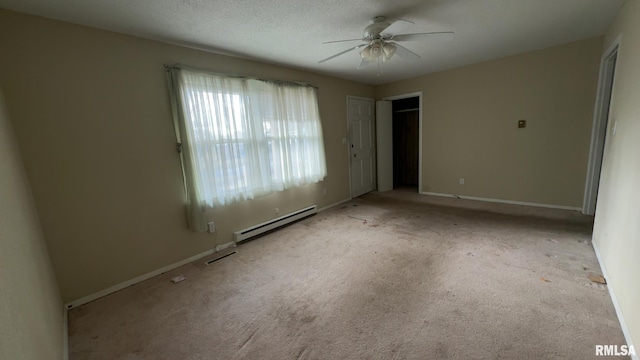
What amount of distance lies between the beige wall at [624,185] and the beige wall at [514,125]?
1005mm

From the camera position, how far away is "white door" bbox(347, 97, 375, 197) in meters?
4.95

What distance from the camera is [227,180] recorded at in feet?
9.65

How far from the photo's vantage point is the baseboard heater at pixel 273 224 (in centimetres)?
320

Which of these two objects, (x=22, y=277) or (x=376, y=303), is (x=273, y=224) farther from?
(x=22, y=277)

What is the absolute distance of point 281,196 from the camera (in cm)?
373

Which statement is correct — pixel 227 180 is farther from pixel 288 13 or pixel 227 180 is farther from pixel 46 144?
pixel 288 13

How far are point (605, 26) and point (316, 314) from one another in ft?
14.1

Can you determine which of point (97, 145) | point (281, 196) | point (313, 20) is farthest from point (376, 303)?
point (97, 145)

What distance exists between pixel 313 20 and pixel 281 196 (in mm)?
2302

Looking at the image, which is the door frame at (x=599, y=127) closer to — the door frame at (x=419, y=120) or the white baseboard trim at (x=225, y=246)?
the door frame at (x=419, y=120)

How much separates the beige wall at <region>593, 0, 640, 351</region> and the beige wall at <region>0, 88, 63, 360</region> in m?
2.88

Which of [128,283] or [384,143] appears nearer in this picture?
[128,283]

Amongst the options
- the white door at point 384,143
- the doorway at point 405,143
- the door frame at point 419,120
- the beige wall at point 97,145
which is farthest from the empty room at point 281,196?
the doorway at point 405,143

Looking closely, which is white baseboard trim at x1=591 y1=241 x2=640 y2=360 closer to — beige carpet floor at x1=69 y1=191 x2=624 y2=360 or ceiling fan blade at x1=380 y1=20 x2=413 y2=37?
beige carpet floor at x1=69 y1=191 x2=624 y2=360
